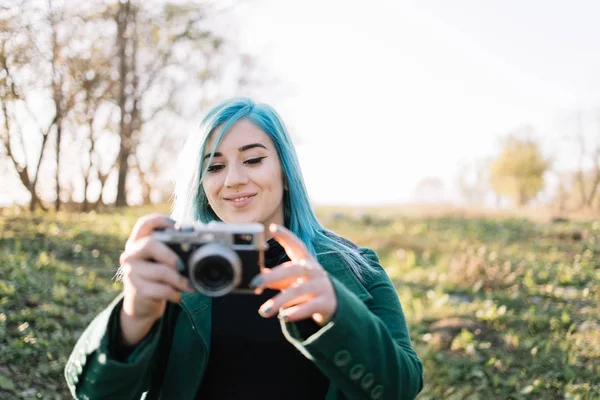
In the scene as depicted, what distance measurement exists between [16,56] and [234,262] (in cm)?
772

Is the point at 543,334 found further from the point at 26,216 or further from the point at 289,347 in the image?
the point at 26,216

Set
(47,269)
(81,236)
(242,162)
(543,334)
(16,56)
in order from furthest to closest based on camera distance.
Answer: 1. (81,236)
2. (16,56)
3. (47,269)
4. (543,334)
5. (242,162)

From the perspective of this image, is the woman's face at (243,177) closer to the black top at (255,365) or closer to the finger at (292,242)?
the black top at (255,365)

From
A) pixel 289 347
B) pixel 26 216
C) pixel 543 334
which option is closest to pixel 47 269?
pixel 26 216

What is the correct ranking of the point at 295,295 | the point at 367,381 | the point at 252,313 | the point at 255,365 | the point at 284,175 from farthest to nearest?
the point at 284,175
the point at 252,313
the point at 255,365
the point at 367,381
the point at 295,295

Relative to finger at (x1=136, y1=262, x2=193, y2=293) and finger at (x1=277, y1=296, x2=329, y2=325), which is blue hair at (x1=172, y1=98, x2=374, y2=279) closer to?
finger at (x1=277, y1=296, x2=329, y2=325)

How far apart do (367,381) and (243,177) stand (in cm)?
91

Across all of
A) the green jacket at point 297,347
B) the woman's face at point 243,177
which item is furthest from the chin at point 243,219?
the green jacket at point 297,347

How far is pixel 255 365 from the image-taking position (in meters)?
1.80

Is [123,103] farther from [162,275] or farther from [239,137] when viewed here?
[162,275]

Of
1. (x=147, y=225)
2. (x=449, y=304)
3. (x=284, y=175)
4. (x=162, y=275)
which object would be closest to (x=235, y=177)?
(x=284, y=175)

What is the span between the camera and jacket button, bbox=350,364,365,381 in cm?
153

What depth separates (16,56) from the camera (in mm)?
7590

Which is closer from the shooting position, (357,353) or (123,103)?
(357,353)
